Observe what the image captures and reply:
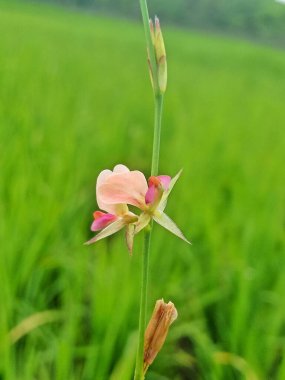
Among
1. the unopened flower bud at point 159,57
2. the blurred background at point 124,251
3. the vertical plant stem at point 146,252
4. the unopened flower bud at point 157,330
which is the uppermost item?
the unopened flower bud at point 159,57

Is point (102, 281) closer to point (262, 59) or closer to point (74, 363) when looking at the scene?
point (74, 363)

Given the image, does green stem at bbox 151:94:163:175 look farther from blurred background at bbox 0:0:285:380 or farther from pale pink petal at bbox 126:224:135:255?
blurred background at bbox 0:0:285:380

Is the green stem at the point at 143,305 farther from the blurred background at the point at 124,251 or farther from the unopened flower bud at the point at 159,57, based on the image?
the blurred background at the point at 124,251

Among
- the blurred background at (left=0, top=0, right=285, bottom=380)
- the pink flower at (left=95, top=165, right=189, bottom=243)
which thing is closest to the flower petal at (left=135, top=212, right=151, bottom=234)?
the pink flower at (left=95, top=165, right=189, bottom=243)

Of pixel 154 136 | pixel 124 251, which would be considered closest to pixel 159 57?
pixel 154 136

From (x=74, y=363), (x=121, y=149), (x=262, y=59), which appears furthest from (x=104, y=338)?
(x=262, y=59)

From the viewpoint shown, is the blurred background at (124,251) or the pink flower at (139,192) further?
the blurred background at (124,251)

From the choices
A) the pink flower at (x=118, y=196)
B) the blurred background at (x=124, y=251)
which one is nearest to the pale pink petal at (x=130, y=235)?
the pink flower at (x=118, y=196)

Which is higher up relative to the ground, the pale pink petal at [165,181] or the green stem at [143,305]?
the pale pink petal at [165,181]
